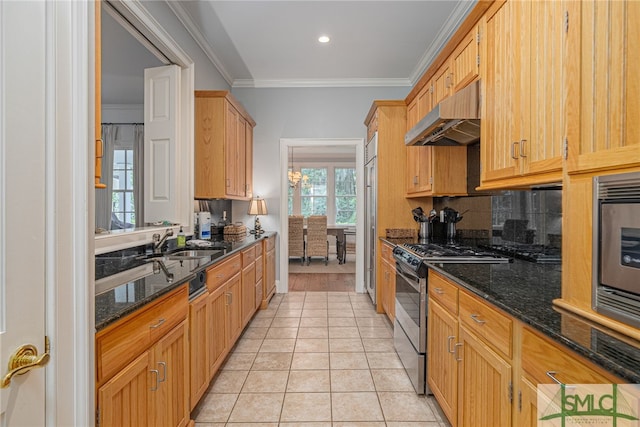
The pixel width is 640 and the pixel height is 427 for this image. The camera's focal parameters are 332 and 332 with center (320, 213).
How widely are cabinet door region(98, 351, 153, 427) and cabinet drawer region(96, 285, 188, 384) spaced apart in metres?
0.03

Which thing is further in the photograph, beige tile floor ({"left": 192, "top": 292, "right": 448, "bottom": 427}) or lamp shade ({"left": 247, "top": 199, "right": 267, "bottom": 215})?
lamp shade ({"left": 247, "top": 199, "right": 267, "bottom": 215})

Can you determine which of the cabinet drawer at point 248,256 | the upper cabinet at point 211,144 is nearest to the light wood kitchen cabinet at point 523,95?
the cabinet drawer at point 248,256

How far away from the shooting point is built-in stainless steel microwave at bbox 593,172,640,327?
856mm

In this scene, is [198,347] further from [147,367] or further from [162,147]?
[162,147]

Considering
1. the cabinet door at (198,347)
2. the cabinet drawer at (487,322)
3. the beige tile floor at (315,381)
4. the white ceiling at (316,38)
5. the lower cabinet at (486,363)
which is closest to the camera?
the lower cabinet at (486,363)

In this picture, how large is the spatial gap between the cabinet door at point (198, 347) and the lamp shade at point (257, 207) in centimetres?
246

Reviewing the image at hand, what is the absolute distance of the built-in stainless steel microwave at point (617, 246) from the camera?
0.86 meters

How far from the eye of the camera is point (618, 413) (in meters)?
0.74

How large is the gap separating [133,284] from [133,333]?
32 centimetres

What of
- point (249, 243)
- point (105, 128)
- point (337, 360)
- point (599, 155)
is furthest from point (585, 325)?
point (105, 128)

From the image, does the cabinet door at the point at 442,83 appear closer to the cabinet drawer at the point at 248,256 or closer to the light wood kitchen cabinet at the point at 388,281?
the light wood kitchen cabinet at the point at 388,281

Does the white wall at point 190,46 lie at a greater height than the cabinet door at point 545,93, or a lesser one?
greater

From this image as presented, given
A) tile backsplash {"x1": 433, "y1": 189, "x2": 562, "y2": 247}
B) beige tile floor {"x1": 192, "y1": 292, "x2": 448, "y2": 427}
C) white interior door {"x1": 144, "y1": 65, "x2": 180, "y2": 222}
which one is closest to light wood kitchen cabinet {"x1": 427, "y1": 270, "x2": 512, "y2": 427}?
beige tile floor {"x1": 192, "y1": 292, "x2": 448, "y2": 427}

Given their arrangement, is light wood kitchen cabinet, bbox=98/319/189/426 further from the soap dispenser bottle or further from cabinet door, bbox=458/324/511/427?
cabinet door, bbox=458/324/511/427
